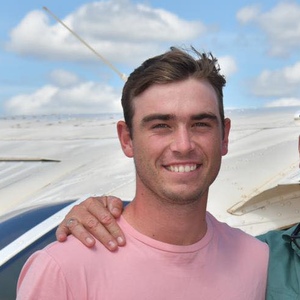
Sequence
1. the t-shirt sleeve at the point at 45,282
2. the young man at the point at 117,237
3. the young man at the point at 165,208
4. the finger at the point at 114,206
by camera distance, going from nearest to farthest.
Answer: the t-shirt sleeve at the point at 45,282
the young man at the point at 165,208
the young man at the point at 117,237
the finger at the point at 114,206

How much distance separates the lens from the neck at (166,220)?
7.14ft

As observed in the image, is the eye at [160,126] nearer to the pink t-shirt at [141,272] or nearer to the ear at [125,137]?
the ear at [125,137]

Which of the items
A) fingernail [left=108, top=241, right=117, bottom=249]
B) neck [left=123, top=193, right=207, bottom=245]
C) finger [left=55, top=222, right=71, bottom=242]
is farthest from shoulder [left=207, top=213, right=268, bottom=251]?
finger [left=55, top=222, right=71, bottom=242]

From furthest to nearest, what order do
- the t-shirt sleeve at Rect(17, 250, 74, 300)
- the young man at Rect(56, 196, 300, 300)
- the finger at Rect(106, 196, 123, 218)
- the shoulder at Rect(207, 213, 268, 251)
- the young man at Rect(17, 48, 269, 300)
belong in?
the shoulder at Rect(207, 213, 268, 251), the finger at Rect(106, 196, 123, 218), the young man at Rect(56, 196, 300, 300), the young man at Rect(17, 48, 269, 300), the t-shirt sleeve at Rect(17, 250, 74, 300)

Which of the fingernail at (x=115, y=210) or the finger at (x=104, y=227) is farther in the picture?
the fingernail at (x=115, y=210)

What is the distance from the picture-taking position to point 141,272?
2.04m

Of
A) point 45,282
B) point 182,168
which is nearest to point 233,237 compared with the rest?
point 182,168

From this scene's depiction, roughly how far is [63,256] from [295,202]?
3.13 metres

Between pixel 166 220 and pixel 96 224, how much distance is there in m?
0.30

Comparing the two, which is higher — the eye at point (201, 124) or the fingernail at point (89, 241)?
the eye at point (201, 124)

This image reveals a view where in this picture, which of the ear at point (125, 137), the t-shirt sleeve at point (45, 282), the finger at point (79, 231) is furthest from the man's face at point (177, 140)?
the t-shirt sleeve at point (45, 282)

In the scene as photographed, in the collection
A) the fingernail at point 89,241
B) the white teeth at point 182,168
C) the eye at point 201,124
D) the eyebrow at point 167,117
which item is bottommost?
the fingernail at point 89,241

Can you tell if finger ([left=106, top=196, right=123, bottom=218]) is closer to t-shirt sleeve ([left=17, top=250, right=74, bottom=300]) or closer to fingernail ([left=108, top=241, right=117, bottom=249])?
fingernail ([left=108, top=241, right=117, bottom=249])

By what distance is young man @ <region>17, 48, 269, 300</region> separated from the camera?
1995 millimetres
